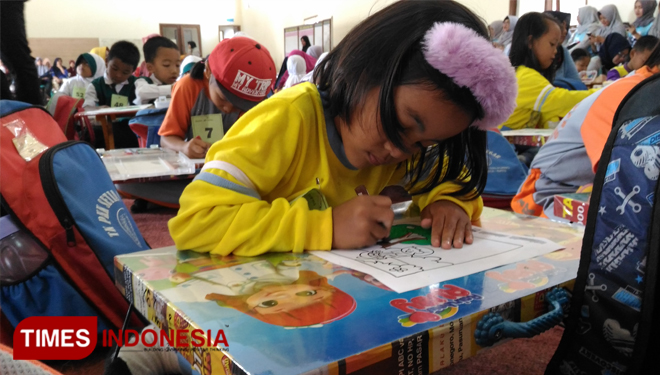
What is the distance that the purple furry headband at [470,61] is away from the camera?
60cm

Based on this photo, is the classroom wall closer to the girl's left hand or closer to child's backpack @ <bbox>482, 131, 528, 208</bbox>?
child's backpack @ <bbox>482, 131, 528, 208</bbox>

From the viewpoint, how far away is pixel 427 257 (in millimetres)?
581

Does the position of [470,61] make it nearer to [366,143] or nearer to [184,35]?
[366,143]

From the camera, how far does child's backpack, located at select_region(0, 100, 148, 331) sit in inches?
33.3

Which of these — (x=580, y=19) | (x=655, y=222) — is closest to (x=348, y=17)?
(x=580, y=19)

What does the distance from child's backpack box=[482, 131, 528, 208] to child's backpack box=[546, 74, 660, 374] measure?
145 cm

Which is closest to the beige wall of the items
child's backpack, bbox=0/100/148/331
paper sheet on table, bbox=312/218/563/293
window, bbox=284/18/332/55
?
window, bbox=284/18/332/55

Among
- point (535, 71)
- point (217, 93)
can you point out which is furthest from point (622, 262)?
point (535, 71)

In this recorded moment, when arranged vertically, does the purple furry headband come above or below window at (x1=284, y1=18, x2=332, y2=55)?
below

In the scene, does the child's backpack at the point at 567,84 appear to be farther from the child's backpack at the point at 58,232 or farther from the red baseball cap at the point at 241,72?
the child's backpack at the point at 58,232

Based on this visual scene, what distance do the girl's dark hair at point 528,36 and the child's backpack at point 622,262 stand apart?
2.00 meters

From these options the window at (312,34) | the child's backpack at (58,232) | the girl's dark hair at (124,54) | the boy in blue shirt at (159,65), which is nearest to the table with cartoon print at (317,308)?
the child's backpack at (58,232)

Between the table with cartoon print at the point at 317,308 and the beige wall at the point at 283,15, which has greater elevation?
the beige wall at the point at 283,15

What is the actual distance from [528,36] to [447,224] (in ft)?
6.48
